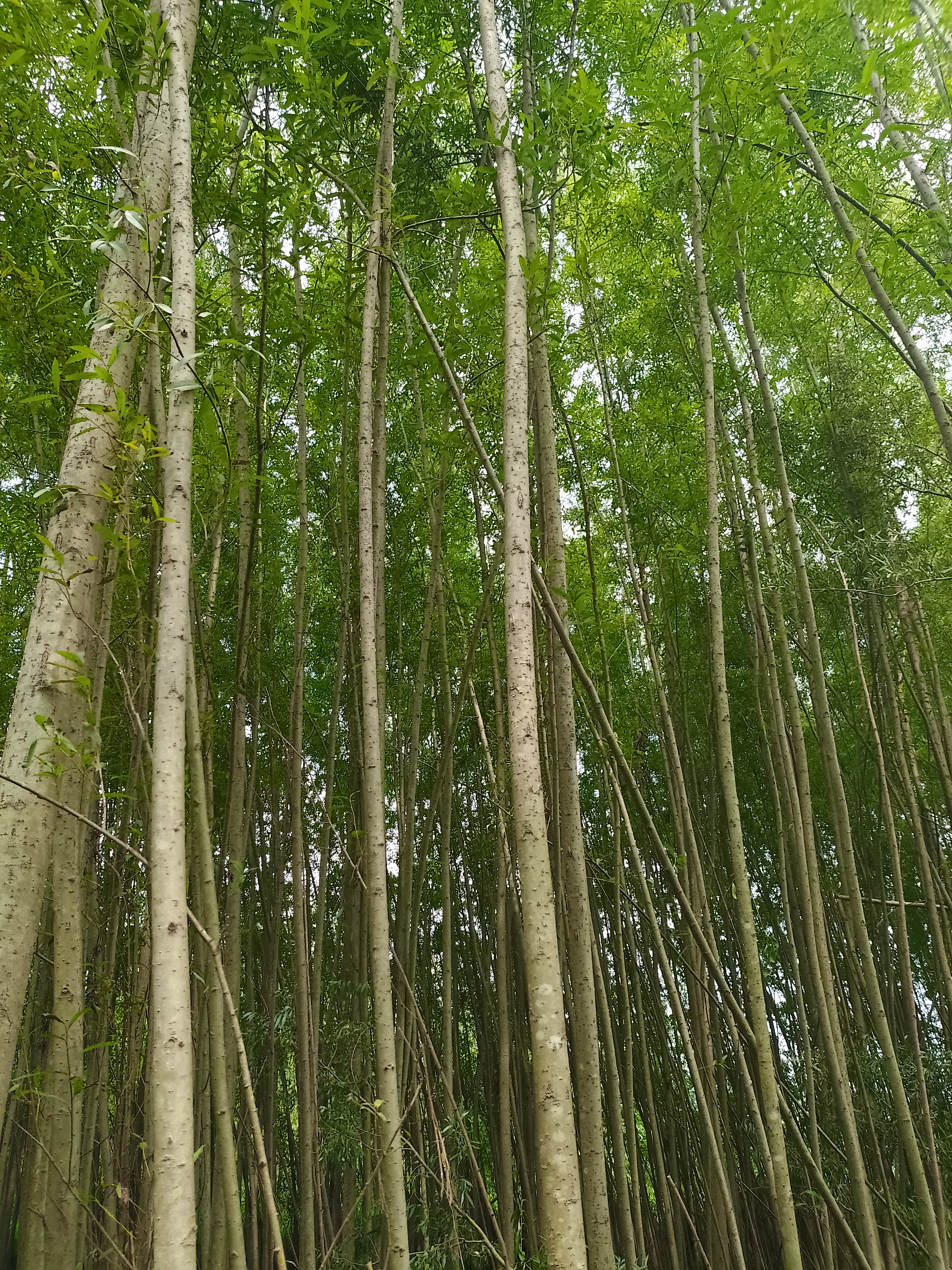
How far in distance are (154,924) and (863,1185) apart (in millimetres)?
2905

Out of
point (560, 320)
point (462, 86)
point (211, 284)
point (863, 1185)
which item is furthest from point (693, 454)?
point (863, 1185)

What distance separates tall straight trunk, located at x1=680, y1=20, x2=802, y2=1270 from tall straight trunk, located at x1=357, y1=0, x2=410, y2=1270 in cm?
107

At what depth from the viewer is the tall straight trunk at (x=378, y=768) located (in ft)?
6.01

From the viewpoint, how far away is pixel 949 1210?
14.0 feet

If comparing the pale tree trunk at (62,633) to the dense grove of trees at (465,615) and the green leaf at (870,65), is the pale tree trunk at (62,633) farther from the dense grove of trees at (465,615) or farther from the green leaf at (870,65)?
the green leaf at (870,65)

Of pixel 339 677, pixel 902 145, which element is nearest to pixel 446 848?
pixel 339 677

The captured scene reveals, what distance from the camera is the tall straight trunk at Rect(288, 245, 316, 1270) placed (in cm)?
272

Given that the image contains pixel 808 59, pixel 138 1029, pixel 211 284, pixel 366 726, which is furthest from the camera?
pixel 211 284

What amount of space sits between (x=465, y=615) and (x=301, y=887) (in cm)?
258

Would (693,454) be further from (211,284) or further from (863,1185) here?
(863,1185)

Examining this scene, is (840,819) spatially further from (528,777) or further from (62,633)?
(62,633)

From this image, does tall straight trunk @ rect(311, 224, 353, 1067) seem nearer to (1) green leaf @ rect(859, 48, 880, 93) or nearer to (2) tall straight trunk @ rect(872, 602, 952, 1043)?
(1) green leaf @ rect(859, 48, 880, 93)

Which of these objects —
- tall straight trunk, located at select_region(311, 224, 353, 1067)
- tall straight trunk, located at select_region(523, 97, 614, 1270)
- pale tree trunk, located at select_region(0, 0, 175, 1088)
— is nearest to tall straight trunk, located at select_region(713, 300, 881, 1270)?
tall straight trunk, located at select_region(523, 97, 614, 1270)

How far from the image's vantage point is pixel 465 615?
5184mm
